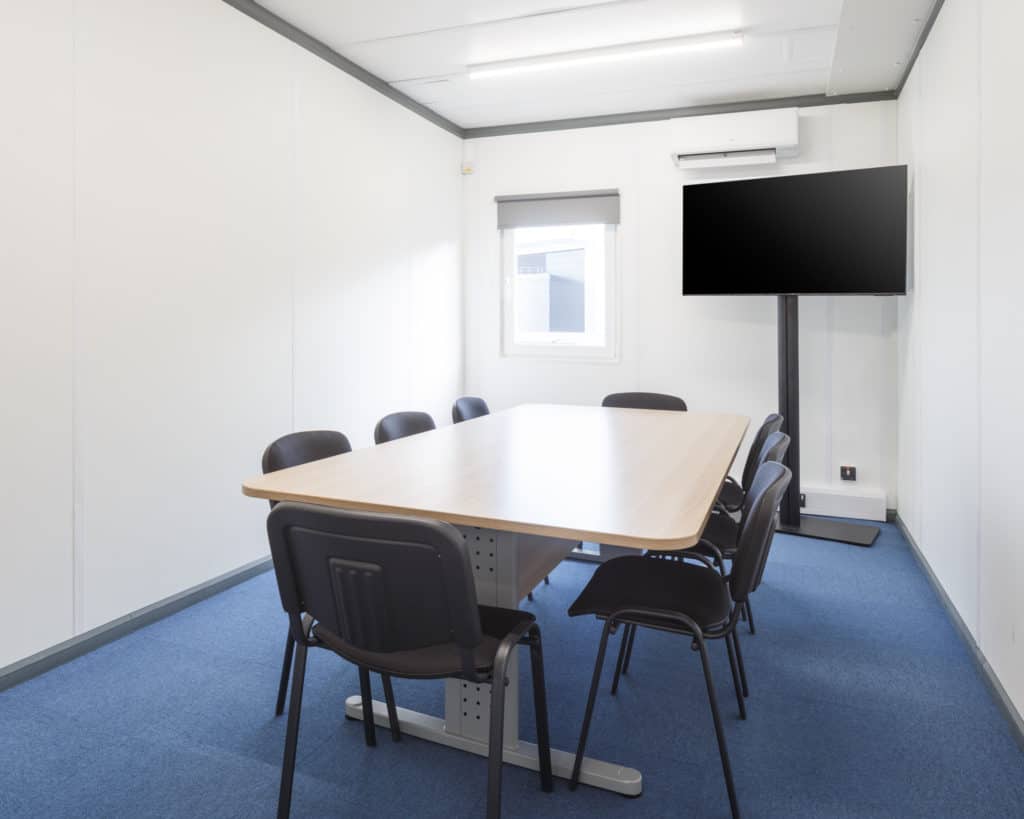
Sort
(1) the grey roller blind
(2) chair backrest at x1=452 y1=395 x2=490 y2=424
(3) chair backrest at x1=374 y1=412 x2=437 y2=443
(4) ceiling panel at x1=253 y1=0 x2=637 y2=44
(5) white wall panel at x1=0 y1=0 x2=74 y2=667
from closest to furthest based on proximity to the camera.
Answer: (5) white wall panel at x1=0 y1=0 x2=74 y2=667 < (3) chair backrest at x1=374 y1=412 x2=437 y2=443 < (4) ceiling panel at x1=253 y1=0 x2=637 y2=44 < (2) chair backrest at x1=452 y1=395 x2=490 y2=424 < (1) the grey roller blind

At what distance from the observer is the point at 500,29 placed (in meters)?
4.00

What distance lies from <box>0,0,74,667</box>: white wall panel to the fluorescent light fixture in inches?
98.8

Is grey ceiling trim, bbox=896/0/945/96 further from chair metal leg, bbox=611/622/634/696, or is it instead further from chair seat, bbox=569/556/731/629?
chair metal leg, bbox=611/622/634/696

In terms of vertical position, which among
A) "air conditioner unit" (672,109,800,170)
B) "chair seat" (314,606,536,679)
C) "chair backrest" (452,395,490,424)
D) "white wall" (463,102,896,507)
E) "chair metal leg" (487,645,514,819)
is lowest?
"chair metal leg" (487,645,514,819)

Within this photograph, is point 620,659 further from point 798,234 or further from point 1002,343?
point 798,234

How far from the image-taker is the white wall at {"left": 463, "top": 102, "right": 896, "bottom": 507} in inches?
196

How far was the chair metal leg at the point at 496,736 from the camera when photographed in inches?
60.7

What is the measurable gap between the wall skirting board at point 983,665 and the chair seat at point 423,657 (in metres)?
1.68

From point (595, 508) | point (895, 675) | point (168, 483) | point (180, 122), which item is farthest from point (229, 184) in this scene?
point (895, 675)

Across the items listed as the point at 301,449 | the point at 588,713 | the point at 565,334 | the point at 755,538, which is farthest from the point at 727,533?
the point at 565,334

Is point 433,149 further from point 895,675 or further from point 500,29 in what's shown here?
point 895,675

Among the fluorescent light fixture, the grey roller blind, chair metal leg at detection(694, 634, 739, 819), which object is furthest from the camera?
the grey roller blind

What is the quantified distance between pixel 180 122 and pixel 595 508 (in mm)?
2777

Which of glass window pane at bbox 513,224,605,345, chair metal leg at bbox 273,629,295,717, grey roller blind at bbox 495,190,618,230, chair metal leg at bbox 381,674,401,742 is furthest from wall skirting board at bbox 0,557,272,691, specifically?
grey roller blind at bbox 495,190,618,230
